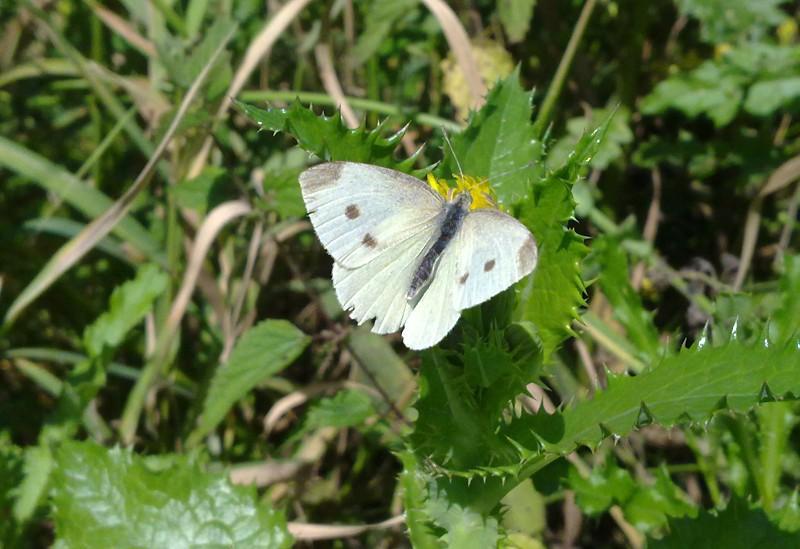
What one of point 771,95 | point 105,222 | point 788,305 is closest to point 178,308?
point 105,222

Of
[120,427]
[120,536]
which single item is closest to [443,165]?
[120,536]

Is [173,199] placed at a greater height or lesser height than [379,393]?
greater

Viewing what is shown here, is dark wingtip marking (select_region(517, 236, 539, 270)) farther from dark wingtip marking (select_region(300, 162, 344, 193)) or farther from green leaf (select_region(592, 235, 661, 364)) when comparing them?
green leaf (select_region(592, 235, 661, 364))

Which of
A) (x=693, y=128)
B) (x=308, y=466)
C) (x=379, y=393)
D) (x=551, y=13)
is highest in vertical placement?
(x=551, y=13)

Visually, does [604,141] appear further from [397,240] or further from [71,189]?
[71,189]

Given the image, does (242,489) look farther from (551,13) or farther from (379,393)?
(551,13)
